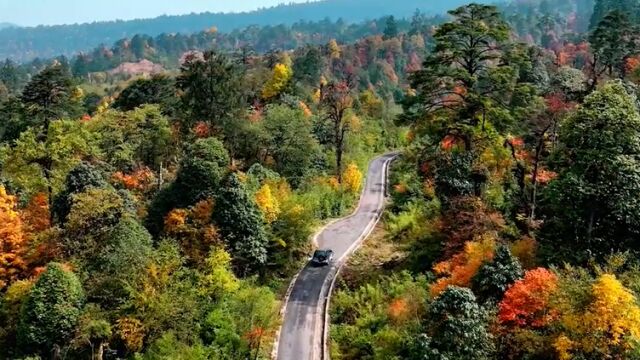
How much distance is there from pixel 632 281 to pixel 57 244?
30.7 metres

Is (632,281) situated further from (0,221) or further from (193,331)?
(0,221)

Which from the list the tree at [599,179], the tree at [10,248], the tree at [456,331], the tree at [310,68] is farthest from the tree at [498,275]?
the tree at [310,68]

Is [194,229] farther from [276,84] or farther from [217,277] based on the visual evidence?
[276,84]

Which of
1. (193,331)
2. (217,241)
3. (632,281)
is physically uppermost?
(632,281)

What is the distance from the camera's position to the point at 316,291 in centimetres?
3900

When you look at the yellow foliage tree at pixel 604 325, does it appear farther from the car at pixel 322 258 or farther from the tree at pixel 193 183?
the tree at pixel 193 183

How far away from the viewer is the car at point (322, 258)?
42.3m

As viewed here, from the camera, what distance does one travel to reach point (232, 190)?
37625 millimetres

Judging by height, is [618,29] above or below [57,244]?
above

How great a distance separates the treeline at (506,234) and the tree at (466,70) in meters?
0.08

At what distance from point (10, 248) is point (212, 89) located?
21.2m

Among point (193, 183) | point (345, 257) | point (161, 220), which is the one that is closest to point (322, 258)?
point (345, 257)

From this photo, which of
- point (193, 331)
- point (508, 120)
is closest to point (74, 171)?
point (193, 331)

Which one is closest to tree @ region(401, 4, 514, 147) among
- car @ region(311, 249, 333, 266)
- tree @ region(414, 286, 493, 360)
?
car @ region(311, 249, 333, 266)
